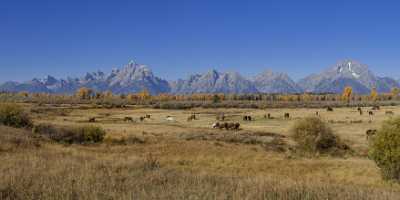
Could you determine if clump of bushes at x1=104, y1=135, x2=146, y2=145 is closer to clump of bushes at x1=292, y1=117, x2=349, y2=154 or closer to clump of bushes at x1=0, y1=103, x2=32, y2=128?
clump of bushes at x1=0, y1=103, x2=32, y2=128

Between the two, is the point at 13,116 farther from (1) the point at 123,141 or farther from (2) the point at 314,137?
(2) the point at 314,137

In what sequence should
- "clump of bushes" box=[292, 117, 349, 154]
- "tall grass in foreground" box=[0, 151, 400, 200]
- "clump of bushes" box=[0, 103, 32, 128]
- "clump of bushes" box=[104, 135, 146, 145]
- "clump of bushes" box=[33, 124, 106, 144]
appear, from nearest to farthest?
"tall grass in foreground" box=[0, 151, 400, 200] < "clump of bushes" box=[33, 124, 106, 144] < "clump of bushes" box=[104, 135, 146, 145] < "clump of bushes" box=[292, 117, 349, 154] < "clump of bushes" box=[0, 103, 32, 128]

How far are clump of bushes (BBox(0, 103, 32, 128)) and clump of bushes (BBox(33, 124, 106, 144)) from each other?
160 inches

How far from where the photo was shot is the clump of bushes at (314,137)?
3906cm

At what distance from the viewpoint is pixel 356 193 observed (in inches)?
350

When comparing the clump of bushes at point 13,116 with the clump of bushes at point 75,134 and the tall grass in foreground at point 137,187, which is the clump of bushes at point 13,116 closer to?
the clump of bushes at point 75,134

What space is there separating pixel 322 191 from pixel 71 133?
32502 millimetres

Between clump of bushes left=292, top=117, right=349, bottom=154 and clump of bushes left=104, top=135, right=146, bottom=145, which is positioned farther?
clump of bushes left=292, top=117, right=349, bottom=154

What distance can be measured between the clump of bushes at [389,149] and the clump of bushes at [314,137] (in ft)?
51.1

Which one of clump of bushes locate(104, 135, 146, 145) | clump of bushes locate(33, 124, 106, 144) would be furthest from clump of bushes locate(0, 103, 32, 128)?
clump of bushes locate(104, 135, 146, 145)

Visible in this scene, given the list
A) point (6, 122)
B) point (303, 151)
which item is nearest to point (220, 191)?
point (303, 151)

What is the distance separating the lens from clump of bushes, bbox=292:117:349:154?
128 ft

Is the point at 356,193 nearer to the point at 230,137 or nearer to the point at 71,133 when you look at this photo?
the point at 71,133

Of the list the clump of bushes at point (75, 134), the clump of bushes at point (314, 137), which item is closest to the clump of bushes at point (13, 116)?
the clump of bushes at point (75, 134)
